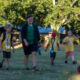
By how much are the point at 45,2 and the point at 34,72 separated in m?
25.5

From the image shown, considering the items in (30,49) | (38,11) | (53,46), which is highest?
(30,49)

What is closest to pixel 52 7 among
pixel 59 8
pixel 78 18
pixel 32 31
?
pixel 59 8

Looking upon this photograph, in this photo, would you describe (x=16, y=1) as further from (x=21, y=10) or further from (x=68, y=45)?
(x=68, y=45)

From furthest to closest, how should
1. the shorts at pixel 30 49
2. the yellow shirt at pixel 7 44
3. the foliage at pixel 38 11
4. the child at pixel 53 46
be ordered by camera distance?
the foliage at pixel 38 11, the child at pixel 53 46, the yellow shirt at pixel 7 44, the shorts at pixel 30 49

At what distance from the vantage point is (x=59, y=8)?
3588 centimetres

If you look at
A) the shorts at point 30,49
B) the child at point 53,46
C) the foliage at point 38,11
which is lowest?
the foliage at point 38,11

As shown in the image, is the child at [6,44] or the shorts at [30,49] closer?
the shorts at [30,49]

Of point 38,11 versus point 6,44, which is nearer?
point 6,44

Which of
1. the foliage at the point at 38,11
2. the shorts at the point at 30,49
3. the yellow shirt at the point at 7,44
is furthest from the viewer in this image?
the foliage at the point at 38,11

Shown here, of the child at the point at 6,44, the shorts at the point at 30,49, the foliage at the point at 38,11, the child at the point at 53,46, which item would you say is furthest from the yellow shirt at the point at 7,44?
the foliage at the point at 38,11

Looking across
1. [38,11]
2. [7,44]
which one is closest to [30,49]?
[7,44]

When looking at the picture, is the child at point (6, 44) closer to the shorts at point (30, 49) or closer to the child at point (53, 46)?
the shorts at point (30, 49)

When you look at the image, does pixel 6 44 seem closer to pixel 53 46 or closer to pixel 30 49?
pixel 30 49

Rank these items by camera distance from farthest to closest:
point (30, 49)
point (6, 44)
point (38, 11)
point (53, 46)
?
point (38, 11), point (53, 46), point (6, 44), point (30, 49)
